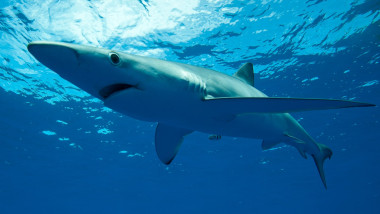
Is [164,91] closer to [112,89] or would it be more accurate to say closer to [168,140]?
[112,89]

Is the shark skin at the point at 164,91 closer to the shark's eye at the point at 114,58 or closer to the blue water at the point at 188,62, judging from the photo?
the shark's eye at the point at 114,58

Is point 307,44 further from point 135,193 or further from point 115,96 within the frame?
point 135,193

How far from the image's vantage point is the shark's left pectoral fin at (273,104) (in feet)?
7.60

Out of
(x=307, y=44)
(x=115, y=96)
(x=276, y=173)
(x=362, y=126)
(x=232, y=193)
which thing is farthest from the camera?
(x=232, y=193)

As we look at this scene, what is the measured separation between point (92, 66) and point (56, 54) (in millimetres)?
265

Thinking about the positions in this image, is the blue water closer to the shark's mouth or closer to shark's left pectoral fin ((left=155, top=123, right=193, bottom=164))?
shark's left pectoral fin ((left=155, top=123, right=193, bottom=164))

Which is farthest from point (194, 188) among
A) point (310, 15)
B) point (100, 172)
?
point (310, 15)

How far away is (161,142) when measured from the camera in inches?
154

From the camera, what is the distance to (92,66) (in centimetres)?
193

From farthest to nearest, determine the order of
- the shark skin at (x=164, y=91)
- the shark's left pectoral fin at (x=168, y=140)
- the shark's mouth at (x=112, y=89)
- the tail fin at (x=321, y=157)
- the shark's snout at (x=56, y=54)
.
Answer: the tail fin at (x=321, y=157) → the shark's left pectoral fin at (x=168, y=140) → the shark's mouth at (x=112, y=89) → the shark skin at (x=164, y=91) → the shark's snout at (x=56, y=54)

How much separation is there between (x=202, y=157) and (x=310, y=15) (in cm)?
1803

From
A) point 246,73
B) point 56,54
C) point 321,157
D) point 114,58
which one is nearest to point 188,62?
point 246,73

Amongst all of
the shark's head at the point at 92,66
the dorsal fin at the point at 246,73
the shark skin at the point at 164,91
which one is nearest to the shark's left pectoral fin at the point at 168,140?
the shark skin at the point at 164,91

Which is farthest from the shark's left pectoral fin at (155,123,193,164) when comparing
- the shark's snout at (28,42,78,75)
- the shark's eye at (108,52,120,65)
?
the shark's snout at (28,42,78,75)
